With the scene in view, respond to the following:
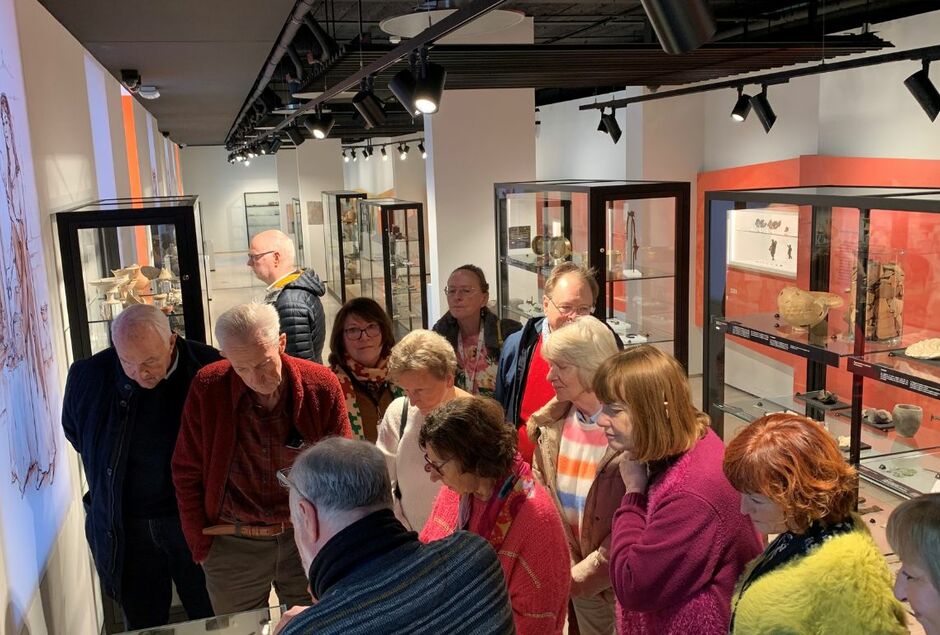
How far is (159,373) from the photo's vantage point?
9.75 feet

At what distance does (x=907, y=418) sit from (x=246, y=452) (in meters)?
2.57

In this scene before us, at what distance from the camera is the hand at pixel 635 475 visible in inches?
85.6

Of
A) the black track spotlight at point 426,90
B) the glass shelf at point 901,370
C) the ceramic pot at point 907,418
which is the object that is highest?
the black track spotlight at point 426,90

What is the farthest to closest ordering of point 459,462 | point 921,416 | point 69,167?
point 69,167
point 921,416
point 459,462

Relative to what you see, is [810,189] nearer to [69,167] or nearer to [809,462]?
[809,462]

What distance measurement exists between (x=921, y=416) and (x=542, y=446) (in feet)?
5.20

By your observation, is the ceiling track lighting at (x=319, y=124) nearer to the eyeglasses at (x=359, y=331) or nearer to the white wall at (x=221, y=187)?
the eyeglasses at (x=359, y=331)

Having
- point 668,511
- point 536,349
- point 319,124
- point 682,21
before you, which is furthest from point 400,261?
point 682,21

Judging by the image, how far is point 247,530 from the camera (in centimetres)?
285

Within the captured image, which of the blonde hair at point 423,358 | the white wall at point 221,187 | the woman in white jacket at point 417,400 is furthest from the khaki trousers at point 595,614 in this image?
the white wall at point 221,187

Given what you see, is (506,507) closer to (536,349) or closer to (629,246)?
(536,349)

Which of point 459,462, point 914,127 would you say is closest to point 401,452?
point 459,462

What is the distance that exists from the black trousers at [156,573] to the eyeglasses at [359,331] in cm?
97

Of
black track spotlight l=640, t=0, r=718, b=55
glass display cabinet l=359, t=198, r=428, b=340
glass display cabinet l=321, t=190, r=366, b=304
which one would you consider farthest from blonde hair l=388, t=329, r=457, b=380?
glass display cabinet l=321, t=190, r=366, b=304
